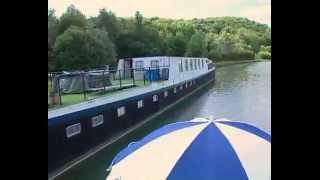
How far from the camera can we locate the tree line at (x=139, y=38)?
1.86 meters

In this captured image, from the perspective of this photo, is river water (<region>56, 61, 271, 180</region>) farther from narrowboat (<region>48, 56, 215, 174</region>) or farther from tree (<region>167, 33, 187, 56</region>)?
tree (<region>167, 33, 187, 56</region>)

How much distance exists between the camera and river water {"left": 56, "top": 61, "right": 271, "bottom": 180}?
1.87m

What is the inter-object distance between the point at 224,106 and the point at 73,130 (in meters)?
0.66

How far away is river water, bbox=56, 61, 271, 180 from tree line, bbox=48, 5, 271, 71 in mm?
81

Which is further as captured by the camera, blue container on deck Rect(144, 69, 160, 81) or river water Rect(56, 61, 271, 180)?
blue container on deck Rect(144, 69, 160, 81)

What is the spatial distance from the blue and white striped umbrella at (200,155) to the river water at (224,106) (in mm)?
262

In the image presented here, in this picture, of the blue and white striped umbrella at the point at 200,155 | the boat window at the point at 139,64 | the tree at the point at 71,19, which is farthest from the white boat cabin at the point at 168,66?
the blue and white striped umbrella at the point at 200,155

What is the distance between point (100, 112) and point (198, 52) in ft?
1.75

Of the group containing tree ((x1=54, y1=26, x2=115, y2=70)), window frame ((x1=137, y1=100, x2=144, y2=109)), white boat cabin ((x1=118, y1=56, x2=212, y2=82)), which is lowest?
window frame ((x1=137, y1=100, x2=144, y2=109))

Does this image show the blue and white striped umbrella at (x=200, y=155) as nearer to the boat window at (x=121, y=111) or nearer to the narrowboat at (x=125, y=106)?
the narrowboat at (x=125, y=106)

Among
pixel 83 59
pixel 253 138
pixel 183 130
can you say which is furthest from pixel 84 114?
pixel 253 138

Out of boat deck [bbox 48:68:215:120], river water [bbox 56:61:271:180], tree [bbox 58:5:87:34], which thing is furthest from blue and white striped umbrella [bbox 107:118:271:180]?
tree [bbox 58:5:87:34]

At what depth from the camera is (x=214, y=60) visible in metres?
2.12
